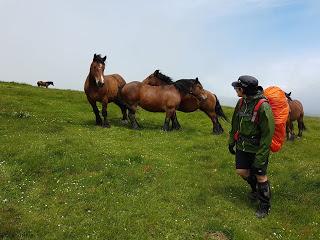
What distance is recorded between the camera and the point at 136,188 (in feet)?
49.9

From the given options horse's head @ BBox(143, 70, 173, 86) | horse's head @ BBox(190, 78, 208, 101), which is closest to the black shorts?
horse's head @ BBox(190, 78, 208, 101)

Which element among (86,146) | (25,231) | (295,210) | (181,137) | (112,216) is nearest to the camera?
(25,231)

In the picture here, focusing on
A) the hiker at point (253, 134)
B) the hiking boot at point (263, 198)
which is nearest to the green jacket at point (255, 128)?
the hiker at point (253, 134)

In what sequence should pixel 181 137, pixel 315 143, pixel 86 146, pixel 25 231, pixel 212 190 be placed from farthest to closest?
pixel 315 143
pixel 181 137
pixel 86 146
pixel 212 190
pixel 25 231

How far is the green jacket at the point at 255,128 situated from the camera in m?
12.7

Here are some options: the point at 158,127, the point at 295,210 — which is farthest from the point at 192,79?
the point at 295,210

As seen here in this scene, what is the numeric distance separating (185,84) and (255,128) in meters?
13.7

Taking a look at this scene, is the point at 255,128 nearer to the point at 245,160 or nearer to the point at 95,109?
the point at 245,160

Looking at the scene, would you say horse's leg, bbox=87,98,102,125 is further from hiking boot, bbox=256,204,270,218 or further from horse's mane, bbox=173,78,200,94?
hiking boot, bbox=256,204,270,218

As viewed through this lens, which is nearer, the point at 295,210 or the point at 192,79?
the point at 295,210

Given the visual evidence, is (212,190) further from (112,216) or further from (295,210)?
(112,216)

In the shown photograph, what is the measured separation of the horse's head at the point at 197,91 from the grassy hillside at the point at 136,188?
11.9 feet

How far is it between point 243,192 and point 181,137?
9.07 metres

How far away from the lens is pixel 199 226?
1292cm
